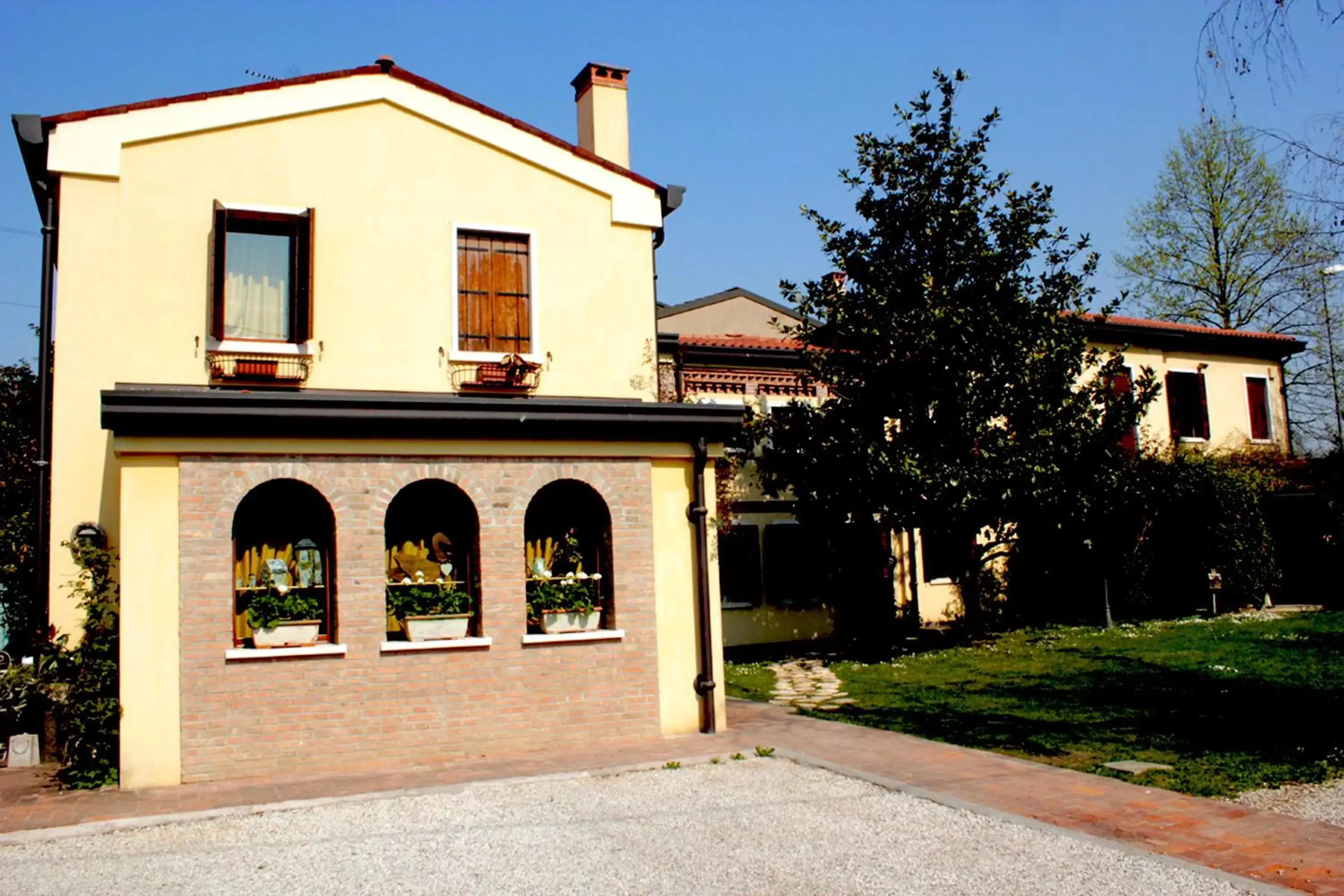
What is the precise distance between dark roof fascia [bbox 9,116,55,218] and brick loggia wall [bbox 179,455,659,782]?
5.39m

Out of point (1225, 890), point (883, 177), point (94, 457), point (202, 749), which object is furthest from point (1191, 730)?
point (94, 457)

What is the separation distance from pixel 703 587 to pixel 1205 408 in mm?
19912

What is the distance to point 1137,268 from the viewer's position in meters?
36.6

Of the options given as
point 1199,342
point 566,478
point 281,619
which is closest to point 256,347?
point 281,619

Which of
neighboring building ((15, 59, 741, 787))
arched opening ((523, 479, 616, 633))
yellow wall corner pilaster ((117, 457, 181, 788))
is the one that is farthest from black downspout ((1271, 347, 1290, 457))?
yellow wall corner pilaster ((117, 457, 181, 788))

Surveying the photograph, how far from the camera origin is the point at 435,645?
1070 centimetres

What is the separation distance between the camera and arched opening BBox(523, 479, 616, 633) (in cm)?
1155

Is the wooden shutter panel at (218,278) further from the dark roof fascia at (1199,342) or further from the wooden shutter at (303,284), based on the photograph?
the dark roof fascia at (1199,342)

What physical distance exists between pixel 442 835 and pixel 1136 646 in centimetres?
1389

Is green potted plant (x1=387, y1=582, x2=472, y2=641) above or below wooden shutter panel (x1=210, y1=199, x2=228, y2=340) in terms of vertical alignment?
below

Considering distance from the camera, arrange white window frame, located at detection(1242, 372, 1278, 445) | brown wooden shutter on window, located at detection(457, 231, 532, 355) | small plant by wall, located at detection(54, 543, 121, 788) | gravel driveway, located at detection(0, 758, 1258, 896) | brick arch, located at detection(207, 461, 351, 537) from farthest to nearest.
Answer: white window frame, located at detection(1242, 372, 1278, 445) < brown wooden shutter on window, located at detection(457, 231, 532, 355) < brick arch, located at detection(207, 461, 351, 537) < small plant by wall, located at detection(54, 543, 121, 788) < gravel driveway, located at detection(0, 758, 1258, 896)

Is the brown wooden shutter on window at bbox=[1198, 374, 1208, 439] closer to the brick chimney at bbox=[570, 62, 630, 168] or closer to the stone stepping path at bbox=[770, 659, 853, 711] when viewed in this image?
the stone stepping path at bbox=[770, 659, 853, 711]

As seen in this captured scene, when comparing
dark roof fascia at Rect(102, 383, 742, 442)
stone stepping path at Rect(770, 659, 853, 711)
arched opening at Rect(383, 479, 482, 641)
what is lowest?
stone stepping path at Rect(770, 659, 853, 711)

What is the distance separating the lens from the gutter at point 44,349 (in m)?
12.0
